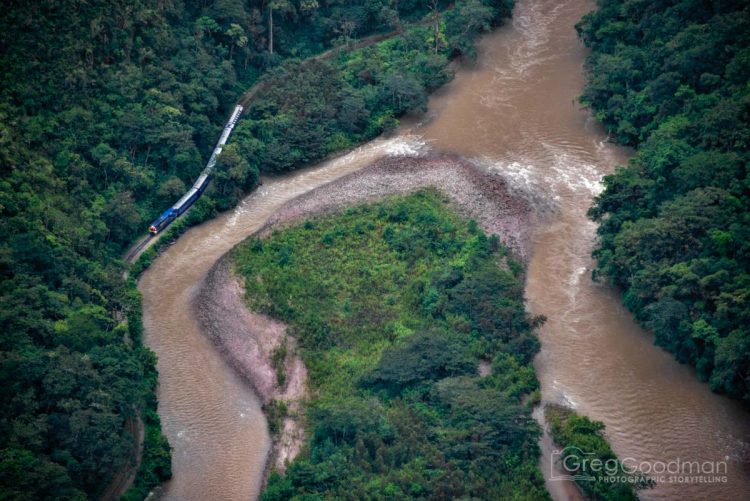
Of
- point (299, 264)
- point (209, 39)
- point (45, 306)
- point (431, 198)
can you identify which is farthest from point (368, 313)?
point (209, 39)

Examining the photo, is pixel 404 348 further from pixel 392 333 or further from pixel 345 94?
pixel 345 94

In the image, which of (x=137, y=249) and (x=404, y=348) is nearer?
(x=404, y=348)

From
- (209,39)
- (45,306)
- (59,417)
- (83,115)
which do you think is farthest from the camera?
(209,39)

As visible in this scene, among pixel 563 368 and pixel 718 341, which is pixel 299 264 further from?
pixel 718 341

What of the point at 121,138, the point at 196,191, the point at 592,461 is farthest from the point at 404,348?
the point at 121,138

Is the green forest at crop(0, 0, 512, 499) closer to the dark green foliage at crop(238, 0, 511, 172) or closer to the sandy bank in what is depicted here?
the dark green foliage at crop(238, 0, 511, 172)

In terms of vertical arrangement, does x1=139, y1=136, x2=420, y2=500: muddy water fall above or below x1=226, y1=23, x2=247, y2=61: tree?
below

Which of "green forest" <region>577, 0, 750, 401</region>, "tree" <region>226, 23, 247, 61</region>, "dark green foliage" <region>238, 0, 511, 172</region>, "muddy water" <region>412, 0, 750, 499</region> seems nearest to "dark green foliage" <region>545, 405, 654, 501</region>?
"muddy water" <region>412, 0, 750, 499</region>
